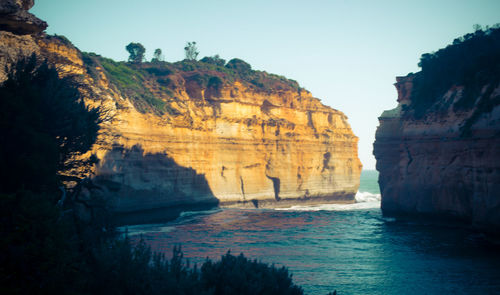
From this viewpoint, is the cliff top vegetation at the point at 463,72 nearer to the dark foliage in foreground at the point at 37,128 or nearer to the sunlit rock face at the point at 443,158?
the sunlit rock face at the point at 443,158


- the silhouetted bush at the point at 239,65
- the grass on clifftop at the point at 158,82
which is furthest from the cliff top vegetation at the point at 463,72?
the silhouetted bush at the point at 239,65

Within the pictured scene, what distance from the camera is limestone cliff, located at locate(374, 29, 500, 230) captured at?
1910cm

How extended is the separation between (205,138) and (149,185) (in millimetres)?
9041

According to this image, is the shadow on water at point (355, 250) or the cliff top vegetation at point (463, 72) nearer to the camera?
the shadow on water at point (355, 250)

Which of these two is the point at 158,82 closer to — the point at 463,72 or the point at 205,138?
the point at 205,138

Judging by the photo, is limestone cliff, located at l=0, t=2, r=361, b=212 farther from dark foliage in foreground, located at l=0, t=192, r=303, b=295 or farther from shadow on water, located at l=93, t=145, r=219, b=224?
dark foliage in foreground, located at l=0, t=192, r=303, b=295

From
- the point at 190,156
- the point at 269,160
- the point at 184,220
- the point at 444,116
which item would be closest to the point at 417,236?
the point at 444,116

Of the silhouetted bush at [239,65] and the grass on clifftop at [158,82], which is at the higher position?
the silhouetted bush at [239,65]

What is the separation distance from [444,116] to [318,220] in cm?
1258

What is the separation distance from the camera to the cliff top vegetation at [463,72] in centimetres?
2242

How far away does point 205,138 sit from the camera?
124 ft

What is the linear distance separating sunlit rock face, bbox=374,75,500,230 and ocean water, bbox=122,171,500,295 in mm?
1597

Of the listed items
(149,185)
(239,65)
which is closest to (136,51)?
(239,65)

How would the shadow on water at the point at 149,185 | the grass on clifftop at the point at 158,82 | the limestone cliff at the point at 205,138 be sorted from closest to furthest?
the shadow on water at the point at 149,185 → the limestone cliff at the point at 205,138 → the grass on clifftop at the point at 158,82
